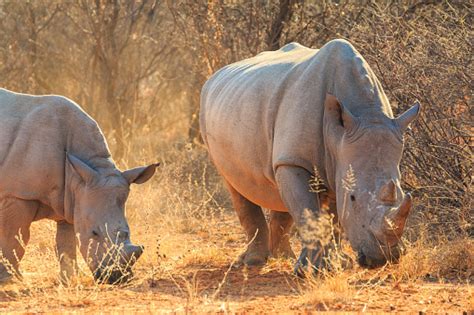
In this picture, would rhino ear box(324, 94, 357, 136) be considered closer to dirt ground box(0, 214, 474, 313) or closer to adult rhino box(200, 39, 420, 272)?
adult rhino box(200, 39, 420, 272)

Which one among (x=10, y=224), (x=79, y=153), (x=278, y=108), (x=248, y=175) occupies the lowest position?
(x=10, y=224)

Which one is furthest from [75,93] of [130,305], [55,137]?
[130,305]

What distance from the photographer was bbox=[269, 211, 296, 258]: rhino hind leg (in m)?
9.96

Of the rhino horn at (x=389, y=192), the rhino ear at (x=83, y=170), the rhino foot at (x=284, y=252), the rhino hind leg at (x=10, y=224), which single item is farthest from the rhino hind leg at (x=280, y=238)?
the rhino horn at (x=389, y=192)

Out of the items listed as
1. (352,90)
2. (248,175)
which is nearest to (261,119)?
(248,175)

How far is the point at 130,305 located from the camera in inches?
289

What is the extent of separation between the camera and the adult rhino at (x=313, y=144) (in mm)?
7523

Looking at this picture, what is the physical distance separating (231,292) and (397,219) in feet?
A: 4.74

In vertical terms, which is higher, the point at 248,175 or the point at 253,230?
the point at 248,175

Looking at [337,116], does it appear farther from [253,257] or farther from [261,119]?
[253,257]

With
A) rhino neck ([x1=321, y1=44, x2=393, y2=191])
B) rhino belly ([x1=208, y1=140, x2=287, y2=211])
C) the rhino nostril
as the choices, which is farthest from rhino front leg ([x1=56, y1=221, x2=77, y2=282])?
the rhino nostril

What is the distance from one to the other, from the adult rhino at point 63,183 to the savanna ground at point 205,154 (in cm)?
25

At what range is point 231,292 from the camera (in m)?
8.09

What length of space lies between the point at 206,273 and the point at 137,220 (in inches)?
116
